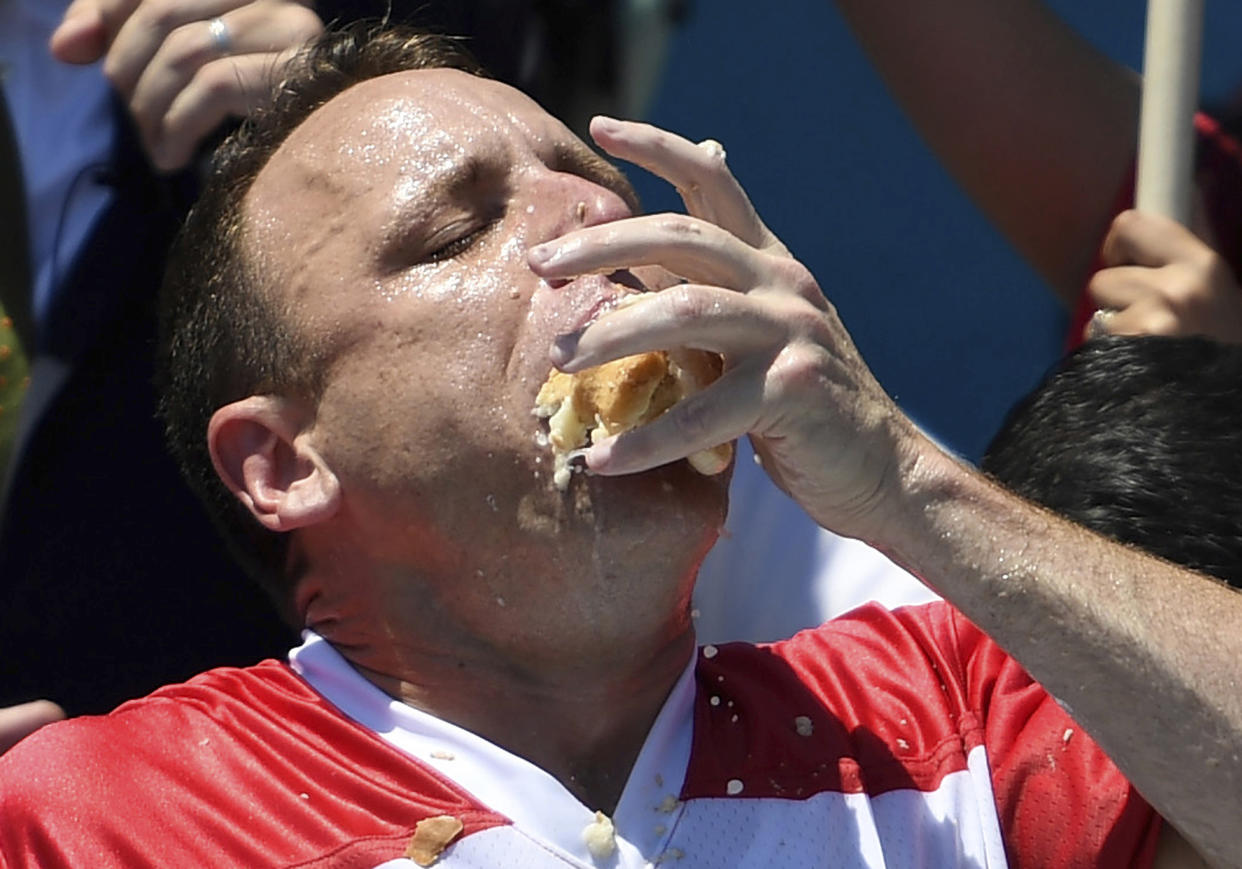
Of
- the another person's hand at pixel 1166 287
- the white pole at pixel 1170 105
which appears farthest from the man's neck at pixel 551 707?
the white pole at pixel 1170 105

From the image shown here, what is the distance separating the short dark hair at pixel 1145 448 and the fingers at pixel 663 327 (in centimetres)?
54

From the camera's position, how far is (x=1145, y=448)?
1735mm

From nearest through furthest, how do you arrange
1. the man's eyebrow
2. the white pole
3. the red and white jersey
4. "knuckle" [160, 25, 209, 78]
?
the red and white jersey, the man's eyebrow, "knuckle" [160, 25, 209, 78], the white pole

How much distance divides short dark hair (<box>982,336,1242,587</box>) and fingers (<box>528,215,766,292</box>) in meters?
0.52

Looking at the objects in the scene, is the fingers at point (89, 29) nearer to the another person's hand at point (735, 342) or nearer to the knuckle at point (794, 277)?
the another person's hand at point (735, 342)

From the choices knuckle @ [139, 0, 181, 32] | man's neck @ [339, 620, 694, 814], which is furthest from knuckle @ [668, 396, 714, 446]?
knuckle @ [139, 0, 181, 32]

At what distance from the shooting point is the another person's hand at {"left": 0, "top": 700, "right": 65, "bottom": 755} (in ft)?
6.07

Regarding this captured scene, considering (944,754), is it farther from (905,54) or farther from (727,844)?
(905,54)

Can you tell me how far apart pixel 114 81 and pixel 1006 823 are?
48.8 inches

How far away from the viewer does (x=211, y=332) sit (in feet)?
5.90

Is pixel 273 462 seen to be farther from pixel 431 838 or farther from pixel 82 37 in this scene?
pixel 82 37

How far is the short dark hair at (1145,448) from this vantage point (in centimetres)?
171

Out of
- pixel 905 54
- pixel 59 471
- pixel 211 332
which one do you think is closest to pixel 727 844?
pixel 211 332

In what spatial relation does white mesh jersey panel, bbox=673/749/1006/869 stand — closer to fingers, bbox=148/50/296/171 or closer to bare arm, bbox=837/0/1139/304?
fingers, bbox=148/50/296/171
